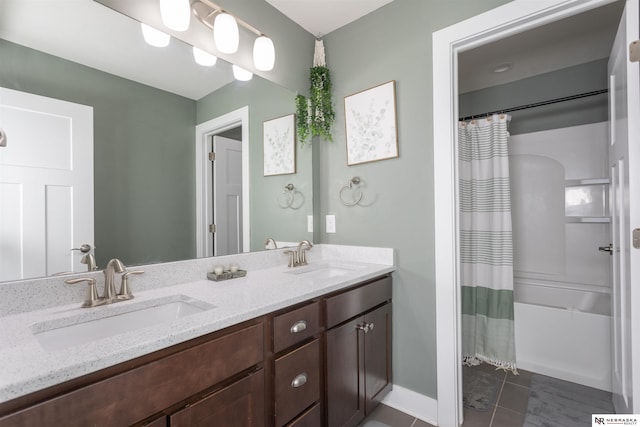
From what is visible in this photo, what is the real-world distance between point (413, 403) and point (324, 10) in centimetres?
245

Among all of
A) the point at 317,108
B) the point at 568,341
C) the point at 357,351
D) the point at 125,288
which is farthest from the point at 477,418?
the point at 317,108

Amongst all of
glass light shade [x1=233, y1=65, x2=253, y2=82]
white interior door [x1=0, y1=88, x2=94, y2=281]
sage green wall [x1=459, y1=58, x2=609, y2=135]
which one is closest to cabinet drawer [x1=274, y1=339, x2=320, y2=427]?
white interior door [x1=0, y1=88, x2=94, y2=281]

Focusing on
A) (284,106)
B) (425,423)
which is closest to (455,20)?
(284,106)

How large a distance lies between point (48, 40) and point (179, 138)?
54 centimetres

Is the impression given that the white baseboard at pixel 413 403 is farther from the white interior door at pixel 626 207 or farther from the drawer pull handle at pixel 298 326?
the drawer pull handle at pixel 298 326

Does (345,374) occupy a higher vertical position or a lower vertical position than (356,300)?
lower

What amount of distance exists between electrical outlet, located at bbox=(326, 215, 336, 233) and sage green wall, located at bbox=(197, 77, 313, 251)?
137mm

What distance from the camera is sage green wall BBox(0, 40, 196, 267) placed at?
1.07 metres

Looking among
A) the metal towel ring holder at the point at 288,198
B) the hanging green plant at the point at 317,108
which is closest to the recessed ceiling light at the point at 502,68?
the hanging green plant at the point at 317,108

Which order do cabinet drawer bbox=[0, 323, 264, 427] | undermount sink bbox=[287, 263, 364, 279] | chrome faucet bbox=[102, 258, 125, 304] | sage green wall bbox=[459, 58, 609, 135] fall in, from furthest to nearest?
1. sage green wall bbox=[459, 58, 609, 135]
2. undermount sink bbox=[287, 263, 364, 279]
3. chrome faucet bbox=[102, 258, 125, 304]
4. cabinet drawer bbox=[0, 323, 264, 427]

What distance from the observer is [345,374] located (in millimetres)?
1430

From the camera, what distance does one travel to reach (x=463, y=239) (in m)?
2.51
